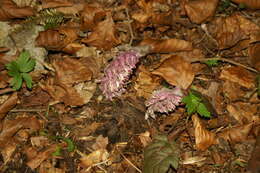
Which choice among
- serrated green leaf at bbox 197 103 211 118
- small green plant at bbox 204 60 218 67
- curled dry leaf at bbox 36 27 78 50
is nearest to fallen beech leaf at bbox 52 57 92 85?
curled dry leaf at bbox 36 27 78 50

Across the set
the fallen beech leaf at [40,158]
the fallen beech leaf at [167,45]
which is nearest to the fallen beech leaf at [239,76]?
the fallen beech leaf at [167,45]

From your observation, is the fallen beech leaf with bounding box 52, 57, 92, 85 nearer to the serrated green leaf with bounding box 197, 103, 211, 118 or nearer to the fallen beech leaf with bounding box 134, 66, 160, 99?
the fallen beech leaf with bounding box 134, 66, 160, 99

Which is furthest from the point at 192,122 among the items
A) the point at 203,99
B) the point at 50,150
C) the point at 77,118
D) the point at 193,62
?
the point at 50,150

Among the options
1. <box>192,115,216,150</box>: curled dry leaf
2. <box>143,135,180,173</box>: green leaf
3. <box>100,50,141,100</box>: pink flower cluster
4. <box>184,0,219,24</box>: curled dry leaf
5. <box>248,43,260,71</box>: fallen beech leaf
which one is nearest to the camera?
<box>143,135,180,173</box>: green leaf

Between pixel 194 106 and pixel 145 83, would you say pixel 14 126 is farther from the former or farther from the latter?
pixel 194 106

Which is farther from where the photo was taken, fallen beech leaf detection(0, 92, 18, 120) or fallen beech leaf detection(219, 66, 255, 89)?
fallen beech leaf detection(219, 66, 255, 89)

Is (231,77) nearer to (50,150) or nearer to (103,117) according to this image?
(103,117)

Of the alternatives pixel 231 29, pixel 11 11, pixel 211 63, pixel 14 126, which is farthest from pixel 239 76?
pixel 11 11
